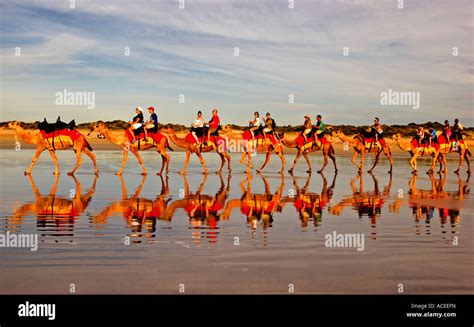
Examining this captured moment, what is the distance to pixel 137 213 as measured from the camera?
12141mm

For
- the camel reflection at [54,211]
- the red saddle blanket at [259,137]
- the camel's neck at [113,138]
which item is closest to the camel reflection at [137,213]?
the camel reflection at [54,211]

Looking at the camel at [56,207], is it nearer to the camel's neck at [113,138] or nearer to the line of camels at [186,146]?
the line of camels at [186,146]

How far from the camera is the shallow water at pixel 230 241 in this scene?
690 centimetres

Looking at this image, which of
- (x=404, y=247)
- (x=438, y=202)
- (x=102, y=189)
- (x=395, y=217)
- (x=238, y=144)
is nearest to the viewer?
(x=404, y=247)

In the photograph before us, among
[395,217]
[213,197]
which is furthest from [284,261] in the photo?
[213,197]

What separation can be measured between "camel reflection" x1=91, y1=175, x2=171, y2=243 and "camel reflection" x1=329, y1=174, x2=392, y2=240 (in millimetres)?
4071

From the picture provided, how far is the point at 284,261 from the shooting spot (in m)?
7.98

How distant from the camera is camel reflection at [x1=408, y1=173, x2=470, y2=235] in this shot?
11.9 m

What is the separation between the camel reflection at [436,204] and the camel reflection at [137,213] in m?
5.15

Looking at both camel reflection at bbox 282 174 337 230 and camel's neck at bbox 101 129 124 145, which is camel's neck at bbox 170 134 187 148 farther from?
camel reflection at bbox 282 174 337 230

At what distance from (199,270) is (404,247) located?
12.1 feet

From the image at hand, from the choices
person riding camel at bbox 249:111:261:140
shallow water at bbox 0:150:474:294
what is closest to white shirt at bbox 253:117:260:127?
person riding camel at bbox 249:111:261:140

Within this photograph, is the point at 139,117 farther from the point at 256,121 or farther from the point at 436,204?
the point at 436,204
